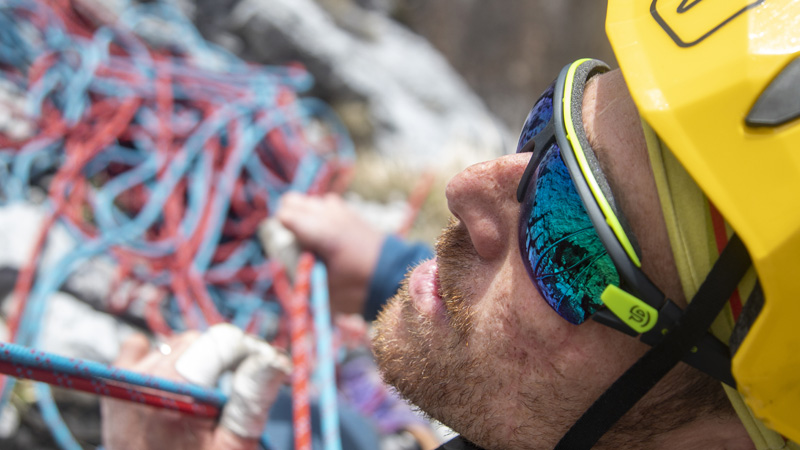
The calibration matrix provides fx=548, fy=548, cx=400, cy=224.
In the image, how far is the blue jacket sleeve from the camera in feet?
5.79

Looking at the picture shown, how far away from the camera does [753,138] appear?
0.65 m

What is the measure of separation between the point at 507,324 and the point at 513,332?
0.6 inches

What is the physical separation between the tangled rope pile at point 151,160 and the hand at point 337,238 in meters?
0.37

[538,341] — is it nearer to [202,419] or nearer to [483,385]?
[483,385]

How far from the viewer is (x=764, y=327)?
0.65 m

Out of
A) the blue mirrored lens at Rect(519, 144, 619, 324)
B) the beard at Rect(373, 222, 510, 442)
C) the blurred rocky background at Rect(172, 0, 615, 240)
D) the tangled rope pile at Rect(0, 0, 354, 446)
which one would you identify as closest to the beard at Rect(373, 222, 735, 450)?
the beard at Rect(373, 222, 510, 442)

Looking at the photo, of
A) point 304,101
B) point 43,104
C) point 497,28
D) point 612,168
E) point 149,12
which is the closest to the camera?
point 612,168

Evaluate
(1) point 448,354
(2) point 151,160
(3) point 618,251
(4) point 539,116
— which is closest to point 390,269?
(1) point 448,354

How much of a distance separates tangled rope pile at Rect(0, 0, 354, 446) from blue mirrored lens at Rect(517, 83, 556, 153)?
4.32 feet

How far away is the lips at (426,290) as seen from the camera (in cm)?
104

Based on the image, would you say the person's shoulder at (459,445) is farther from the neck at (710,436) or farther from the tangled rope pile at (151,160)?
the tangled rope pile at (151,160)

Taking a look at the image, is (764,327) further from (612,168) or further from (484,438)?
(484,438)

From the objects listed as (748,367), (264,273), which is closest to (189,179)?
(264,273)

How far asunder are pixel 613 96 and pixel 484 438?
2.04 ft
